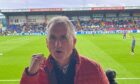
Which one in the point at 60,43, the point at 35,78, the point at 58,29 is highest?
the point at 58,29

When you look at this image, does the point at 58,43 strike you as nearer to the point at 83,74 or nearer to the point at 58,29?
the point at 58,29

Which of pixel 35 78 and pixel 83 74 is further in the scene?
Result: pixel 83 74

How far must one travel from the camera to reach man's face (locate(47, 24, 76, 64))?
3172mm

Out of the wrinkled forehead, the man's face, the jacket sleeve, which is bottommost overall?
the jacket sleeve

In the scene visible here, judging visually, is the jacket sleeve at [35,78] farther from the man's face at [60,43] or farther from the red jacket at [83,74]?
the man's face at [60,43]

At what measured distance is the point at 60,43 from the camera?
321 centimetres

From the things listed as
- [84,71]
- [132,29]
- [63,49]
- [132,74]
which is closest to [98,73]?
[84,71]

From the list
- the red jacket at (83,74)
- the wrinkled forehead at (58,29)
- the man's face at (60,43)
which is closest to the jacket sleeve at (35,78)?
the red jacket at (83,74)

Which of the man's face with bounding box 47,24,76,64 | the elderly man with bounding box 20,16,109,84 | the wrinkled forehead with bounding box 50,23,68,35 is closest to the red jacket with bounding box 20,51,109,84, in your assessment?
the elderly man with bounding box 20,16,109,84

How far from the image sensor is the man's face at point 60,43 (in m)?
3.17

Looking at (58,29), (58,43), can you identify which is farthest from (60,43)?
(58,29)

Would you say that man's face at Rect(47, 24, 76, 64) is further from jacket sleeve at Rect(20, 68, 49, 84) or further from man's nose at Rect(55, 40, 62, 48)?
jacket sleeve at Rect(20, 68, 49, 84)

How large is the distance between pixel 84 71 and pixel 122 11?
100465 millimetres

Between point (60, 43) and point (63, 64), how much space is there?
0.67 ft
